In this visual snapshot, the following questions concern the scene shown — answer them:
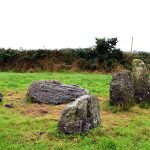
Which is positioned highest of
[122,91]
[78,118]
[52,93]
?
[122,91]

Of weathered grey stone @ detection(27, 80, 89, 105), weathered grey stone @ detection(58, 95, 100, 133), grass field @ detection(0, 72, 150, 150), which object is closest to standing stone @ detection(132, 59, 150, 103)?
grass field @ detection(0, 72, 150, 150)

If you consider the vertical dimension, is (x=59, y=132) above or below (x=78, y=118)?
below

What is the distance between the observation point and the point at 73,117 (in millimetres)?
11648

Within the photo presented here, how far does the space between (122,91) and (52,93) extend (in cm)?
293

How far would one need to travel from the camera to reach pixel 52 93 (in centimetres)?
1661

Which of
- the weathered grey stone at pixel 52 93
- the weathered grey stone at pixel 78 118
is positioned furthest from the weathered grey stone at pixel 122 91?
the weathered grey stone at pixel 78 118

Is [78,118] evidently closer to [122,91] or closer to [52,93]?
[122,91]

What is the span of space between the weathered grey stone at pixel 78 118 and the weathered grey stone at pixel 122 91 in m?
3.09

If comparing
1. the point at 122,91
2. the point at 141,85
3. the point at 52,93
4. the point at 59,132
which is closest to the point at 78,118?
the point at 59,132

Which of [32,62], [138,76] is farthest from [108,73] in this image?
[138,76]

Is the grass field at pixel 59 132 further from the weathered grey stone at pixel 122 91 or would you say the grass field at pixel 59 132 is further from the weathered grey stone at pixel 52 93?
the weathered grey stone at pixel 52 93

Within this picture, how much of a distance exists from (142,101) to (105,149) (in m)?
6.19

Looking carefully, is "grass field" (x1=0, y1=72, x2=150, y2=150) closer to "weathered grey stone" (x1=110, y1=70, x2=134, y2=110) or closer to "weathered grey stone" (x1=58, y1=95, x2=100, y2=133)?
"weathered grey stone" (x1=58, y1=95, x2=100, y2=133)

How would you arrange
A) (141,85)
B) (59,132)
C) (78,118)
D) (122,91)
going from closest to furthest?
1. (78,118)
2. (59,132)
3. (122,91)
4. (141,85)
